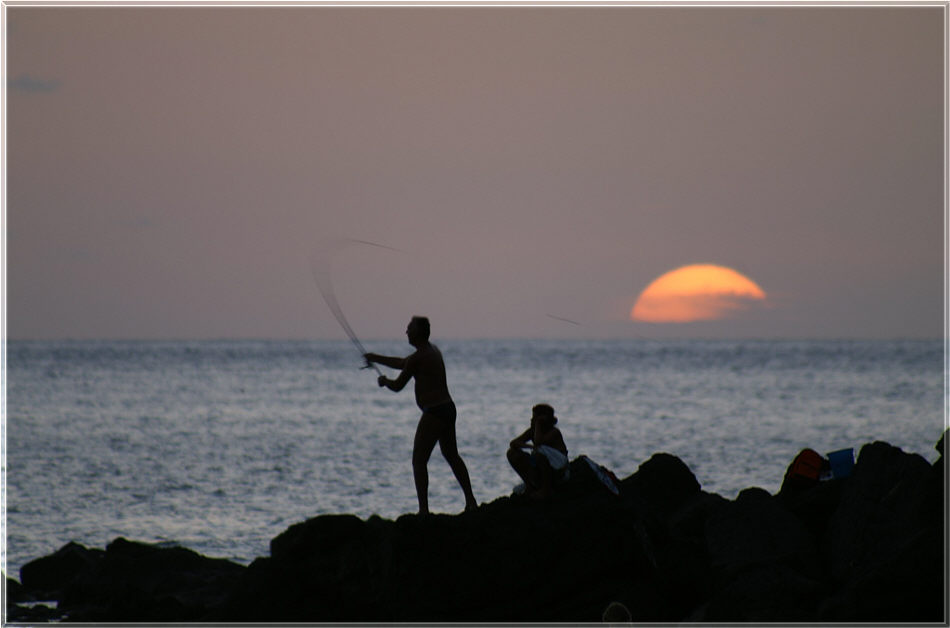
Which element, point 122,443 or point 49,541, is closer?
point 49,541

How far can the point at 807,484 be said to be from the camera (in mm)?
12922

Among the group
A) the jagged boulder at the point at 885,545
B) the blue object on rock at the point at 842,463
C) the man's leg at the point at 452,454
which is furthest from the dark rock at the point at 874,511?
the man's leg at the point at 452,454

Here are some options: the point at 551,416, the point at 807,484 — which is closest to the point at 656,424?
the point at 807,484

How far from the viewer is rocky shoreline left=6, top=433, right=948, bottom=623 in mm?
8867

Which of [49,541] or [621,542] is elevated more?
[621,542]

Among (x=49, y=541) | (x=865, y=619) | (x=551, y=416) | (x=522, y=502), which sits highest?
(x=551, y=416)

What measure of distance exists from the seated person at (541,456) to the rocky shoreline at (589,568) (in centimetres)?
17

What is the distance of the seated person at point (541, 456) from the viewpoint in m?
9.73

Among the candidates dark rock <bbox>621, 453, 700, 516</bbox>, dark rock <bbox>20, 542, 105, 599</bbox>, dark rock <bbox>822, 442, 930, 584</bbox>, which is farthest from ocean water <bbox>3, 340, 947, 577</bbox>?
dark rock <bbox>822, 442, 930, 584</bbox>

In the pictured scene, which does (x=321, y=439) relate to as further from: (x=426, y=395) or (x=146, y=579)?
(x=426, y=395)

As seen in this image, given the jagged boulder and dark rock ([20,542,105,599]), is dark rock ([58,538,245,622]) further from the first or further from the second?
the jagged boulder

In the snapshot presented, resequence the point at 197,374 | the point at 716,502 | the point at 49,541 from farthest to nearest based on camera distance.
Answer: the point at 197,374
the point at 49,541
the point at 716,502

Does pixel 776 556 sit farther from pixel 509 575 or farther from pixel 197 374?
pixel 197 374

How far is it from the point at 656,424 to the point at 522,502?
34039 millimetres
